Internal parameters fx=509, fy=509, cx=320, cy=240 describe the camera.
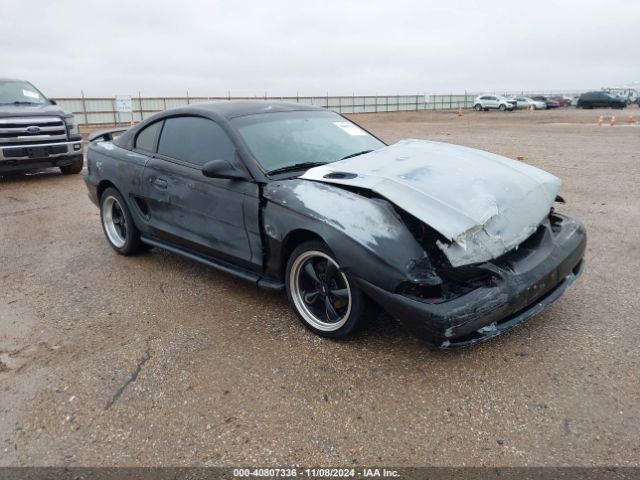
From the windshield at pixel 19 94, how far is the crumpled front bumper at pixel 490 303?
942 cm

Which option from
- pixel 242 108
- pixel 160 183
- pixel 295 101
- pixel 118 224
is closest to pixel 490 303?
pixel 242 108

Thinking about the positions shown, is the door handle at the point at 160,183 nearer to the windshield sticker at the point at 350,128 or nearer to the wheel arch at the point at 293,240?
the wheel arch at the point at 293,240

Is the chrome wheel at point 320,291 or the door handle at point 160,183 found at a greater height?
the door handle at point 160,183

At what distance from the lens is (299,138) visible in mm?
4125

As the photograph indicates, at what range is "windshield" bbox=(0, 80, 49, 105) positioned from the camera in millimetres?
9602

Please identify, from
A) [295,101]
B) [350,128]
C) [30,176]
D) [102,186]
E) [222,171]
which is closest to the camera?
[222,171]

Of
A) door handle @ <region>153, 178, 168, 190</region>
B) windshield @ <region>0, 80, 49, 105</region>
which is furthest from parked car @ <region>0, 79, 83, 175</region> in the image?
door handle @ <region>153, 178, 168, 190</region>

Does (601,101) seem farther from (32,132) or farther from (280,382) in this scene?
(280,382)

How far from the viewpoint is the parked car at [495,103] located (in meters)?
46.0

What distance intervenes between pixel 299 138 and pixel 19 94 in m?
8.31

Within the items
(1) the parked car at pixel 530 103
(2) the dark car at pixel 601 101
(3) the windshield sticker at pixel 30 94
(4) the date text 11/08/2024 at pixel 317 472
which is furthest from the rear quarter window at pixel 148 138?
(1) the parked car at pixel 530 103

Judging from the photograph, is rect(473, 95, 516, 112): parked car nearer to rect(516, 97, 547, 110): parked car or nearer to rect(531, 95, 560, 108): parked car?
rect(516, 97, 547, 110): parked car

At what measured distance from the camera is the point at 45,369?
312 centimetres

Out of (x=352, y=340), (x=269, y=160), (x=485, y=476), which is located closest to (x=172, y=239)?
(x=269, y=160)
